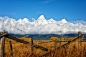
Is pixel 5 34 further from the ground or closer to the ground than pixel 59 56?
further from the ground

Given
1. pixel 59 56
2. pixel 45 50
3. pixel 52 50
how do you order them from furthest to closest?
pixel 45 50 → pixel 52 50 → pixel 59 56

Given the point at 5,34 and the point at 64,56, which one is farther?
the point at 5,34

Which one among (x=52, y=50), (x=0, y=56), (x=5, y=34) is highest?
(x=5, y=34)

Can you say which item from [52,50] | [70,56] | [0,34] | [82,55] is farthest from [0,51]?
[82,55]

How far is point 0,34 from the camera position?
607cm

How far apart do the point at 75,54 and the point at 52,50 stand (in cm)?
125

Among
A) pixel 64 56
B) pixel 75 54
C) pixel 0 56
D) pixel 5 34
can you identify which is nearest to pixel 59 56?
pixel 64 56

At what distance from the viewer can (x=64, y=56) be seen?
201 inches

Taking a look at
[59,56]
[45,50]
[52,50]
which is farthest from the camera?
[45,50]

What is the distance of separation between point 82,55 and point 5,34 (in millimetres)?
4438

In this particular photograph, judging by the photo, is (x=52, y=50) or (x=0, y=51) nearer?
(x=52, y=50)

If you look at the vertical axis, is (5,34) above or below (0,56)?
above

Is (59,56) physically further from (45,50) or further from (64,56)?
(45,50)

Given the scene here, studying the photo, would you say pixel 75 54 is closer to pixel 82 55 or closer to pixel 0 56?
pixel 82 55
